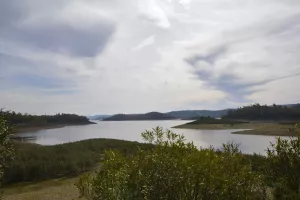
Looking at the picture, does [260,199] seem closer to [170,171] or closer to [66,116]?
[170,171]

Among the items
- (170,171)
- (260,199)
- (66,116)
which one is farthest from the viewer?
(66,116)

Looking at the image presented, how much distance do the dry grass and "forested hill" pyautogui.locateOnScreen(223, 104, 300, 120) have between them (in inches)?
4818

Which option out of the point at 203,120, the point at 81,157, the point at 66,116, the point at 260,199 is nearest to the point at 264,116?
the point at 203,120

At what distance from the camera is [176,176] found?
521 cm

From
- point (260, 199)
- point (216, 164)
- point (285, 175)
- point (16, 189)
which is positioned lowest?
point (16, 189)

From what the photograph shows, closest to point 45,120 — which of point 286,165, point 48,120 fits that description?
point 48,120

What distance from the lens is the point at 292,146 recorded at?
6.74 m

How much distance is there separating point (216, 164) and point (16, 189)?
66.2 feet

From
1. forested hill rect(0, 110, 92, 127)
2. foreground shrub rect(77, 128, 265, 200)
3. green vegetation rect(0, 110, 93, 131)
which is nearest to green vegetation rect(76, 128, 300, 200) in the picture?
foreground shrub rect(77, 128, 265, 200)

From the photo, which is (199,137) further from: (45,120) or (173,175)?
(45,120)

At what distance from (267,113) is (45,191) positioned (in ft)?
452

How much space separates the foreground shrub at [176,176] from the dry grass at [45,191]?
11.1 meters

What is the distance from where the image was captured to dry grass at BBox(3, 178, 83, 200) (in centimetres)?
1764

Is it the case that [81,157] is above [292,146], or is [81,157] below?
below
